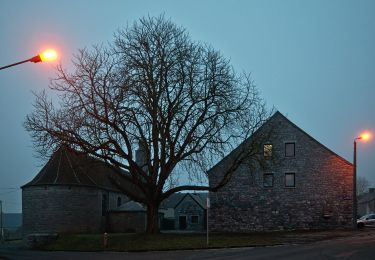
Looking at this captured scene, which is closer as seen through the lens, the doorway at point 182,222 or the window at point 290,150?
the window at point 290,150

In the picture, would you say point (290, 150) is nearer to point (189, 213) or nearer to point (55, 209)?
point (55, 209)

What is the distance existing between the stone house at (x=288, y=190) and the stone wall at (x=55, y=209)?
14.1 meters

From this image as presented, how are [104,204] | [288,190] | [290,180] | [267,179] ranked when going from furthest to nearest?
[104,204] < [267,179] < [290,180] < [288,190]

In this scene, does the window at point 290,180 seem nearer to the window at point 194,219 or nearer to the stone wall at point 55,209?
the stone wall at point 55,209

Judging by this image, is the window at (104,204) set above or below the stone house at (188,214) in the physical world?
above

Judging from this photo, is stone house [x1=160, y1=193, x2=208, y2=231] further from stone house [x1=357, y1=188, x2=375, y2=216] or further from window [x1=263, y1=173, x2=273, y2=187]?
stone house [x1=357, y1=188, x2=375, y2=216]

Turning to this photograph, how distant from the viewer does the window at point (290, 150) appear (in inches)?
1909

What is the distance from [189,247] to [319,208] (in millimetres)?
22267

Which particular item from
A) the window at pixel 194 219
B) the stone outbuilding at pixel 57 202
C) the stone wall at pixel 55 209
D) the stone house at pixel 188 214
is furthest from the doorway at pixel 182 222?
the stone wall at pixel 55 209

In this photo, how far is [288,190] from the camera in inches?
1897

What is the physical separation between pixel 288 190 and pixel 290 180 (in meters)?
0.97

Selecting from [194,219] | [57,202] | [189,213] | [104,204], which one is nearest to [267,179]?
[104,204]

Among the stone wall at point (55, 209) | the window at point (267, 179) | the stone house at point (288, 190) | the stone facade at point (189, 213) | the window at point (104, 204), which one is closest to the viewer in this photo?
the stone house at point (288, 190)

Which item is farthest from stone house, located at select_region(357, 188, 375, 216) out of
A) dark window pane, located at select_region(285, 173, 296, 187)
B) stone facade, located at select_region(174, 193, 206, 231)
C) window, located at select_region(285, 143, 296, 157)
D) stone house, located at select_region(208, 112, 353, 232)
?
window, located at select_region(285, 143, 296, 157)
